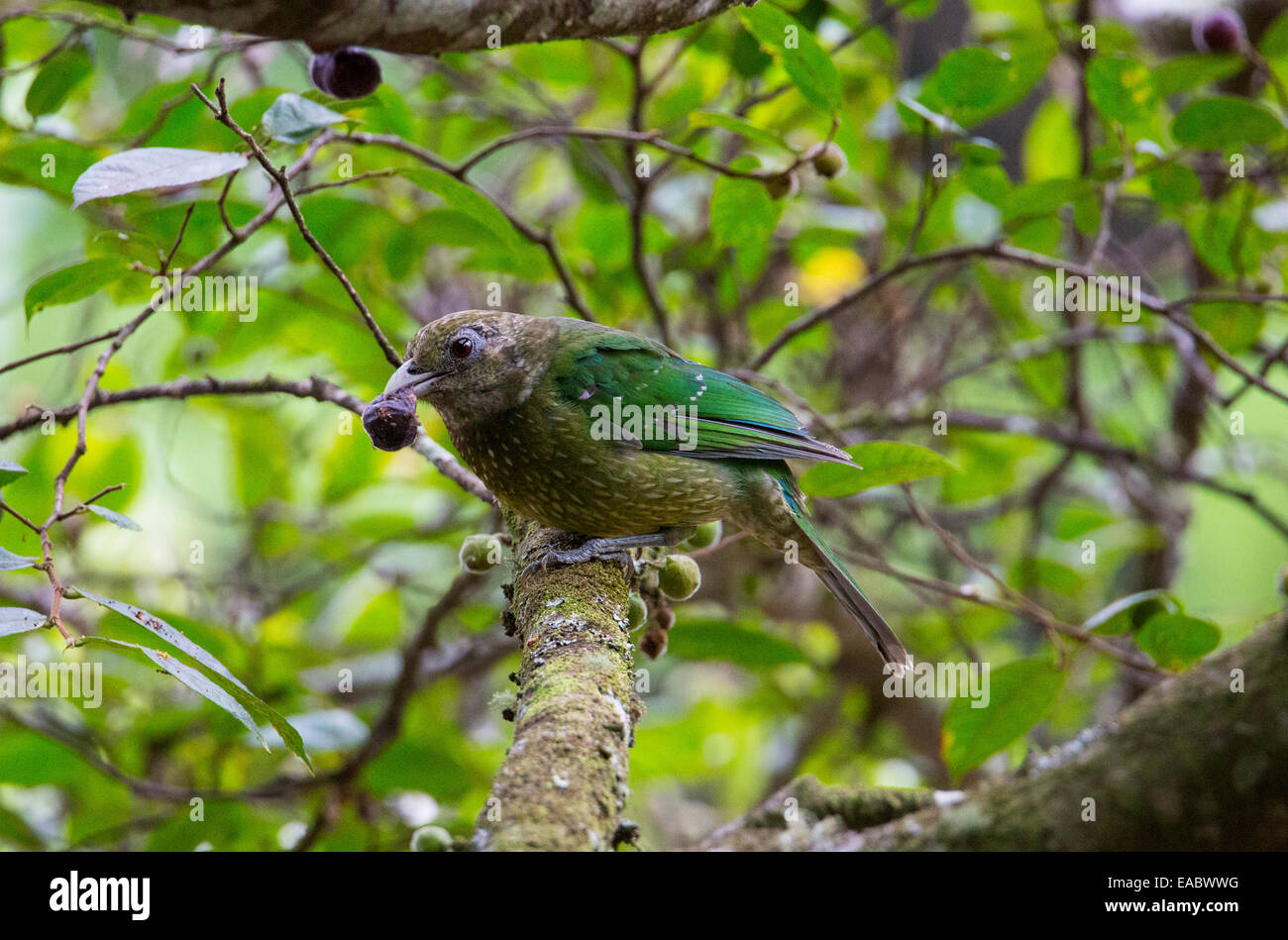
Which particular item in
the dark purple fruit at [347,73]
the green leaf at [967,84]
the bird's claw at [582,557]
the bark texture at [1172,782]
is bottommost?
the bark texture at [1172,782]

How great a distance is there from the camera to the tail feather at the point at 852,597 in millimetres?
3006

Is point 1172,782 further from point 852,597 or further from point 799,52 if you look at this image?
point 799,52

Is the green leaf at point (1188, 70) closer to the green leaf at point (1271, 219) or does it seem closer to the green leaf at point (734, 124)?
the green leaf at point (1271, 219)

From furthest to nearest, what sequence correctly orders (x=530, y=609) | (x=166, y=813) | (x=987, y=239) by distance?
1. (x=987, y=239)
2. (x=166, y=813)
3. (x=530, y=609)

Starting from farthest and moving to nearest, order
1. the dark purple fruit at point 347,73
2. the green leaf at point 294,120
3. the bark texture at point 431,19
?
the dark purple fruit at point 347,73 → the green leaf at point 294,120 → the bark texture at point 431,19

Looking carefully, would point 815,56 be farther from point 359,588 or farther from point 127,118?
point 359,588

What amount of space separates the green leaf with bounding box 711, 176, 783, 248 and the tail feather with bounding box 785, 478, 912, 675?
754 millimetres

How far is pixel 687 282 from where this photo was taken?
467 cm

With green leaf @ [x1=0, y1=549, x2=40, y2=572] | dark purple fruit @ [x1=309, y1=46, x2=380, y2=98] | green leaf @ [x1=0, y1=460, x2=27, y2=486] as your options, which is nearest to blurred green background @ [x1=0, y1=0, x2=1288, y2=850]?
dark purple fruit @ [x1=309, y1=46, x2=380, y2=98]

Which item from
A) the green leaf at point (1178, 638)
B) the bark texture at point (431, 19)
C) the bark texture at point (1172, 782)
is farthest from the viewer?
the green leaf at point (1178, 638)

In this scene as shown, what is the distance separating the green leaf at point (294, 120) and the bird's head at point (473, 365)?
30.2 inches

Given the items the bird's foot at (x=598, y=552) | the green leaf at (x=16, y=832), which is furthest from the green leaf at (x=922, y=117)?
the green leaf at (x=16, y=832)
